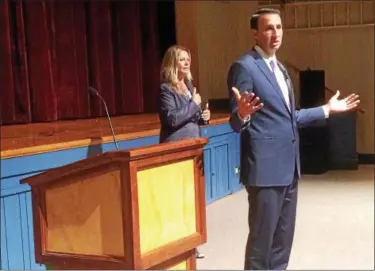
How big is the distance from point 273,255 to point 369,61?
56 centimetres

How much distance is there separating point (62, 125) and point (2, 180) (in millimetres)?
268

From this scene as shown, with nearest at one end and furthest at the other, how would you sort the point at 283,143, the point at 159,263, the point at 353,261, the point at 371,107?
1. the point at 159,263
2. the point at 283,143
3. the point at 371,107
4. the point at 353,261

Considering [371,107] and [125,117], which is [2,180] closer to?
[125,117]

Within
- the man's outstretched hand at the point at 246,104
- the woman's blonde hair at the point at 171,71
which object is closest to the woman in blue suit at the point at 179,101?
the woman's blonde hair at the point at 171,71

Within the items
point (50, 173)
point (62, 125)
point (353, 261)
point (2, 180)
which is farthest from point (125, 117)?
point (353, 261)

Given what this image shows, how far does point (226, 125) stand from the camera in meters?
1.50

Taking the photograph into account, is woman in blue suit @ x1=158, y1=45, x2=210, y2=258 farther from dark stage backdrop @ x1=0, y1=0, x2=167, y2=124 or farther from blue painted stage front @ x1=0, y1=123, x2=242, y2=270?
dark stage backdrop @ x1=0, y1=0, x2=167, y2=124

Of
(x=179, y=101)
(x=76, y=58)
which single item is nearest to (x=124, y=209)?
(x=179, y=101)

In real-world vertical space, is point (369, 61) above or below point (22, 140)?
above

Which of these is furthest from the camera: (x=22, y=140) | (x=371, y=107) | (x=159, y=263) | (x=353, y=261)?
(x=353, y=261)

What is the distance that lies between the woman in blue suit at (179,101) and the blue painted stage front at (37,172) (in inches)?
3.8

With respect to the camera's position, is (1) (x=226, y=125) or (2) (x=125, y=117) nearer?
(1) (x=226, y=125)

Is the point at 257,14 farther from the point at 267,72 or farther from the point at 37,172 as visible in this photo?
the point at 37,172

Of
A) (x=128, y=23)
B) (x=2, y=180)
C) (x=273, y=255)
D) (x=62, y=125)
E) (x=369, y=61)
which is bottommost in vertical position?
(x=273, y=255)
